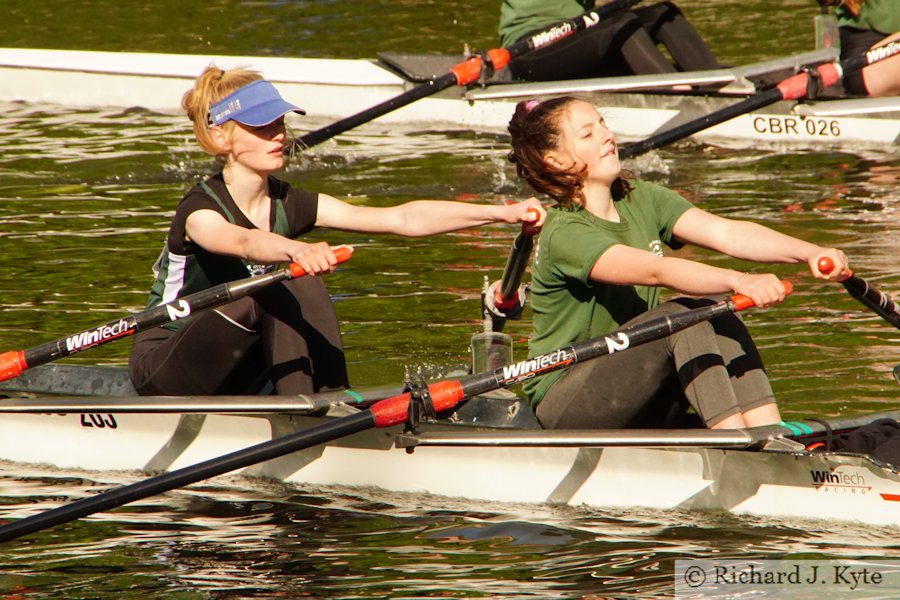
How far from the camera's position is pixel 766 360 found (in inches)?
Answer: 247

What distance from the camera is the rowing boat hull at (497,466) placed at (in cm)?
443

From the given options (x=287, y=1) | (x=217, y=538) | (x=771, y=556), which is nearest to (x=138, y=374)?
(x=217, y=538)

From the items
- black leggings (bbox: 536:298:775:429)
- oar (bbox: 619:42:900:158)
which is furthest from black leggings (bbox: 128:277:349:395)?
oar (bbox: 619:42:900:158)

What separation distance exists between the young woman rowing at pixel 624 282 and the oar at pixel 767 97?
122 inches

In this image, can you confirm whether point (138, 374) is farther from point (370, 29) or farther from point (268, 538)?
point (370, 29)

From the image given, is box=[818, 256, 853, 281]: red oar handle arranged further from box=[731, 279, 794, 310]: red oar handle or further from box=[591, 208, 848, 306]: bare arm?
box=[731, 279, 794, 310]: red oar handle

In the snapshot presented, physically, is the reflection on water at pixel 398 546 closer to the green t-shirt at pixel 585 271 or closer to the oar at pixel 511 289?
the green t-shirt at pixel 585 271

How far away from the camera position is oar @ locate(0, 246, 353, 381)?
192 inches

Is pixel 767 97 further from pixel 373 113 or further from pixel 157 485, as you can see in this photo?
pixel 157 485

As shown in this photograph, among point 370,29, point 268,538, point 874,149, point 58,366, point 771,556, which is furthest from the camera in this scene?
point 370,29

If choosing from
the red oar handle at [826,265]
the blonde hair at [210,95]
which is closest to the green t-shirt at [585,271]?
the red oar handle at [826,265]

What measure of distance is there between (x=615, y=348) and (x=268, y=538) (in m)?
1.32

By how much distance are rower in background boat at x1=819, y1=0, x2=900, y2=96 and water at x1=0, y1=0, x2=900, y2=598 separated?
0.53 m

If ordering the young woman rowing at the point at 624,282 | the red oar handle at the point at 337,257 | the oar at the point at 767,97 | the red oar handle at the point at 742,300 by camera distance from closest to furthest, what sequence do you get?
the red oar handle at the point at 742,300
the young woman rowing at the point at 624,282
the red oar handle at the point at 337,257
the oar at the point at 767,97
